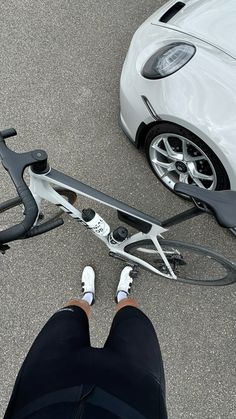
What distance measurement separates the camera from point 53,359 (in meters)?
1.76

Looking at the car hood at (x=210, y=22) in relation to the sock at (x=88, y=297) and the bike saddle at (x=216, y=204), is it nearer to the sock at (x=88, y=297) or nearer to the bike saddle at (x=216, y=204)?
the bike saddle at (x=216, y=204)

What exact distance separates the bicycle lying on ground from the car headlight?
2.85ft

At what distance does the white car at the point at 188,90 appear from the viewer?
2.37m

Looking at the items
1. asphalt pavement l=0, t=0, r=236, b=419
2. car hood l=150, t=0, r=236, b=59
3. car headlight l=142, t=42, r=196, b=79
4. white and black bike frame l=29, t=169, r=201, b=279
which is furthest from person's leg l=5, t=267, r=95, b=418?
car hood l=150, t=0, r=236, b=59

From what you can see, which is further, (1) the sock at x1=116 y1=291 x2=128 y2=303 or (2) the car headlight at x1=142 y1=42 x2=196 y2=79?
(1) the sock at x1=116 y1=291 x2=128 y2=303

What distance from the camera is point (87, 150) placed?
315 centimetres

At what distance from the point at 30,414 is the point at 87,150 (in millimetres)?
2007

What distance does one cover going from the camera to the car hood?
2504mm

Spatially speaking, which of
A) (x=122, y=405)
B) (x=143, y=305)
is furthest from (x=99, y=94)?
(x=122, y=405)

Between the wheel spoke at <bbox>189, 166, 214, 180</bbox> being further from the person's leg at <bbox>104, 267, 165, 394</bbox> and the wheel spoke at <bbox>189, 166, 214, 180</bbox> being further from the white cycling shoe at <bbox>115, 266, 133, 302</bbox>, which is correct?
the person's leg at <bbox>104, 267, 165, 394</bbox>

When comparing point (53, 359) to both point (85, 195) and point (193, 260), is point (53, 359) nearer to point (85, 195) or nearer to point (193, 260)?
point (85, 195)

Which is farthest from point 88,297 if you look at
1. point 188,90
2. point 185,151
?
point 188,90

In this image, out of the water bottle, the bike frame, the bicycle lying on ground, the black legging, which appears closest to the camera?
the black legging

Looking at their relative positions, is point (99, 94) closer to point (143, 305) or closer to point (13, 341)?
point (143, 305)
